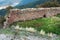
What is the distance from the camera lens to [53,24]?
24.2 meters

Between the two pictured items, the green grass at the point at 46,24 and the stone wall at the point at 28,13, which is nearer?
the green grass at the point at 46,24

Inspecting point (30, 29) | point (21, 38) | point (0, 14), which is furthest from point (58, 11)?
point (0, 14)

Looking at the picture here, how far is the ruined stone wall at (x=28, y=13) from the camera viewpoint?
88.8 feet

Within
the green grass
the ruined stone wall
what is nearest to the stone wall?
the ruined stone wall

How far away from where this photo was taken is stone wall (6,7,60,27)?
88.8 feet

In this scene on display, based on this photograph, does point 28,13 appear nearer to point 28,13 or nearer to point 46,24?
point 28,13

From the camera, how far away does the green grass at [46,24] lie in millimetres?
23234

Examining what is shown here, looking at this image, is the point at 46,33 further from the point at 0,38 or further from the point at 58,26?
the point at 0,38

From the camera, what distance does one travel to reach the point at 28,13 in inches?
1069

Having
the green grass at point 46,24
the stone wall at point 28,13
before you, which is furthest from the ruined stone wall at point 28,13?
the green grass at point 46,24

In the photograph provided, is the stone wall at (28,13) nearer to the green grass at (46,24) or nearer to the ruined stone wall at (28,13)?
the ruined stone wall at (28,13)

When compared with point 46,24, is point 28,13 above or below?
above

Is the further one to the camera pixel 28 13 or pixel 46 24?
pixel 28 13

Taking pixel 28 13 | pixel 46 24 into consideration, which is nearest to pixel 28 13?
pixel 28 13
